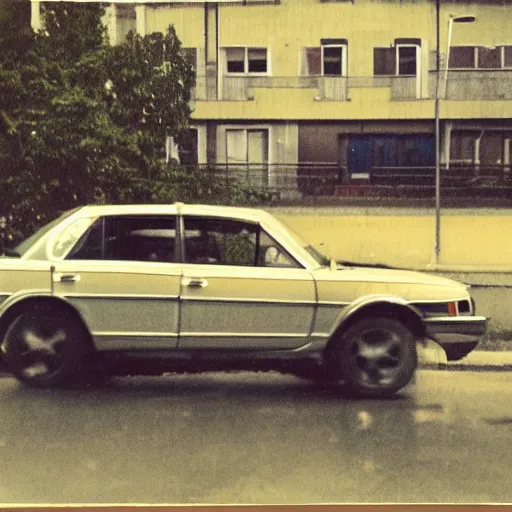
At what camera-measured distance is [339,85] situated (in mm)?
7965

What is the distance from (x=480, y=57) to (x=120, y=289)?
2.77 m

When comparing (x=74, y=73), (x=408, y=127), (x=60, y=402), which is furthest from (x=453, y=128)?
(x=60, y=402)

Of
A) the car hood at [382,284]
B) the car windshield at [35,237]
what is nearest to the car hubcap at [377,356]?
the car hood at [382,284]

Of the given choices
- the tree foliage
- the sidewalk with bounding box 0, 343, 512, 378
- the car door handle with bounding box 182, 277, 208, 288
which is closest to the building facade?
the tree foliage

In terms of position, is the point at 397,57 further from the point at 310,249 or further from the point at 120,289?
the point at 120,289

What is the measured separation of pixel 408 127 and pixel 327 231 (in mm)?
885

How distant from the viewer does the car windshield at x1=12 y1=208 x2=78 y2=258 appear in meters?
7.83

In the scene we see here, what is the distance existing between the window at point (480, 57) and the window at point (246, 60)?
1.22m

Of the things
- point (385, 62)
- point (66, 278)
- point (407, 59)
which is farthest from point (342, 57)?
point (66, 278)

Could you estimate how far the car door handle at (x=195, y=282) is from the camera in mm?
7672

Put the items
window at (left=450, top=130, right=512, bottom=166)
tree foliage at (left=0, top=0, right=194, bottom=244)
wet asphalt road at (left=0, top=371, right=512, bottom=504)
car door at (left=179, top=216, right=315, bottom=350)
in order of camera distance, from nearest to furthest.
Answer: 1. wet asphalt road at (left=0, top=371, right=512, bottom=504)
2. tree foliage at (left=0, top=0, right=194, bottom=244)
3. car door at (left=179, top=216, right=315, bottom=350)
4. window at (left=450, top=130, right=512, bottom=166)

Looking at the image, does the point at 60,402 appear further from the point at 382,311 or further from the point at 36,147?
the point at 382,311

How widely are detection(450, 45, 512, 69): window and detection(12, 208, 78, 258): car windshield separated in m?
2.62

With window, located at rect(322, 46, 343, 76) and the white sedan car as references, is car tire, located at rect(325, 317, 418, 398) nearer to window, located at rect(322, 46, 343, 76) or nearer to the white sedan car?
the white sedan car
